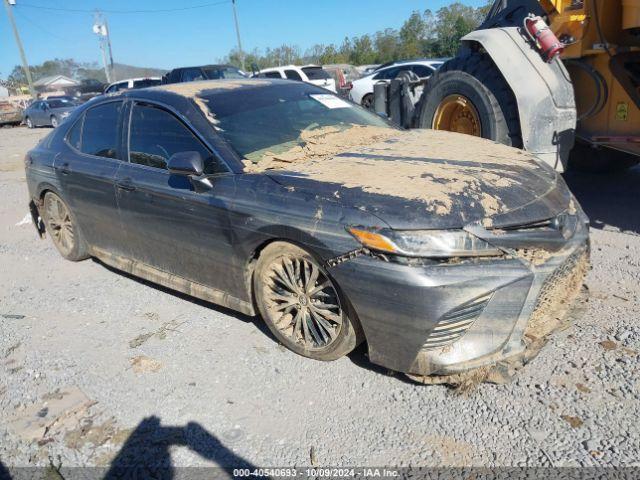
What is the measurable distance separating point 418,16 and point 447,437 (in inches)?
2278

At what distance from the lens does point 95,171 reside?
4.04 metres

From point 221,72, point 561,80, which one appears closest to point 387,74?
point 221,72

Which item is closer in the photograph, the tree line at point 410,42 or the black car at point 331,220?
the black car at point 331,220

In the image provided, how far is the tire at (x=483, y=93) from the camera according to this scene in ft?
15.9

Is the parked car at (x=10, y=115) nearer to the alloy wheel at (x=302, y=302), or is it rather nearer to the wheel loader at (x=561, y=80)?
the wheel loader at (x=561, y=80)

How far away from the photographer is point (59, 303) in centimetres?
423

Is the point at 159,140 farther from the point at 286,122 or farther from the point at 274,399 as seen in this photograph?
the point at 274,399

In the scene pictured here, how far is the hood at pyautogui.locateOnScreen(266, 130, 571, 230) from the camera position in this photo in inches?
98.0

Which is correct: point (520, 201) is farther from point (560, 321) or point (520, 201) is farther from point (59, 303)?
point (59, 303)

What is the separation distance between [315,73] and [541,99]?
48.1 ft

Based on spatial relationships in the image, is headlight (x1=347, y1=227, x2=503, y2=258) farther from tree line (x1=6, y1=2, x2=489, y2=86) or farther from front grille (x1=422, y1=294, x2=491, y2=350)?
tree line (x1=6, y1=2, x2=489, y2=86)

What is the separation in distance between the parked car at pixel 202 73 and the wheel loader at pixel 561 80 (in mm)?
12660

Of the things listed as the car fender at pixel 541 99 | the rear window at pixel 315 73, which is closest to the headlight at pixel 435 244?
the car fender at pixel 541 99

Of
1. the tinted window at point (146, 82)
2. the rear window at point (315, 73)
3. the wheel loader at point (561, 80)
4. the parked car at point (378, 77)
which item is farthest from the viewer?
the tinted window at point (146, 82)
